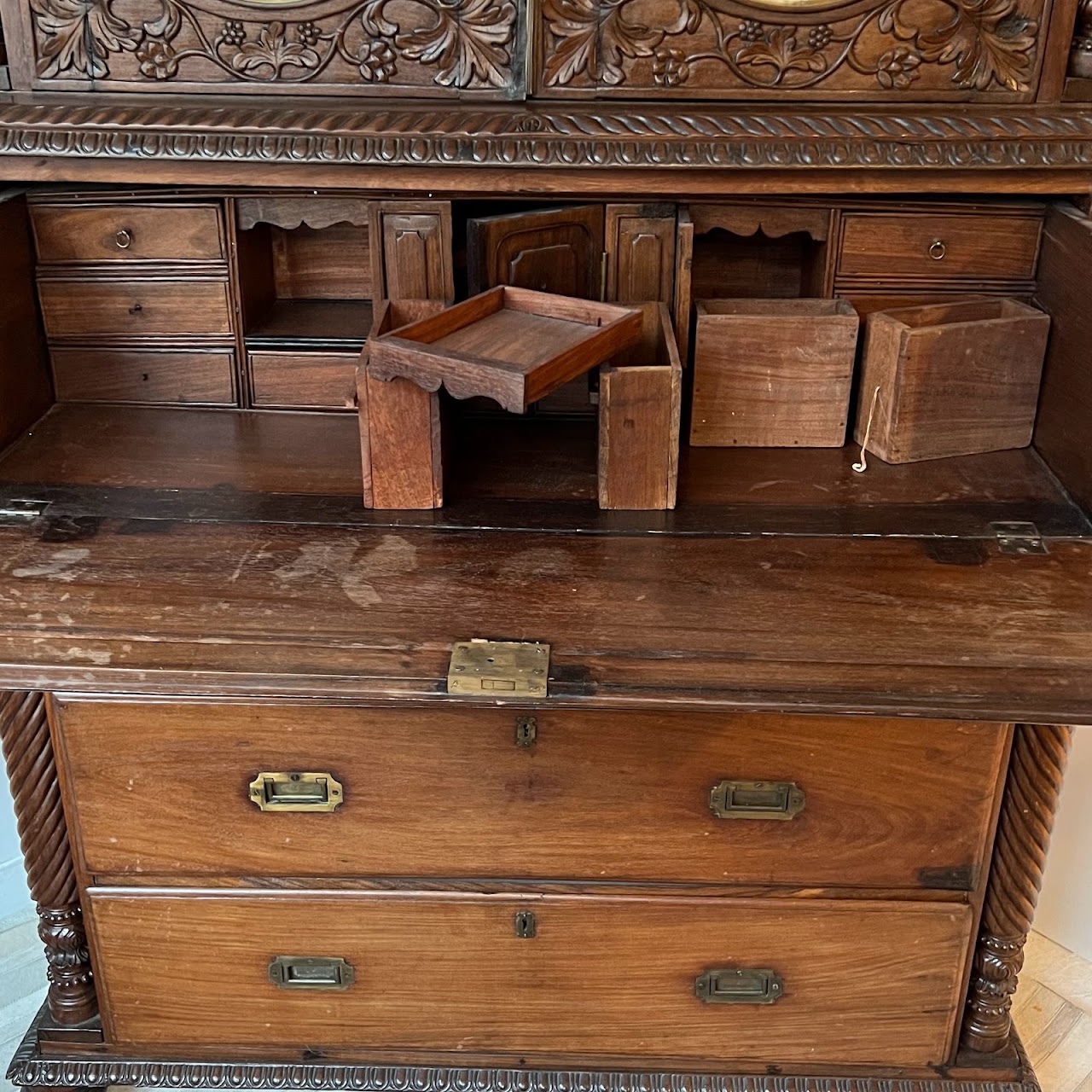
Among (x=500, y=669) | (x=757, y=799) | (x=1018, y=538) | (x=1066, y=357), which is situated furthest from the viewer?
(x=1066, y=357)

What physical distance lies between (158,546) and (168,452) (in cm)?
26

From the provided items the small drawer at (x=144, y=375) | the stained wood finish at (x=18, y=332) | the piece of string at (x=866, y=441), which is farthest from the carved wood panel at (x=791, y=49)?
the stained wood finish at (x=18, y=332)

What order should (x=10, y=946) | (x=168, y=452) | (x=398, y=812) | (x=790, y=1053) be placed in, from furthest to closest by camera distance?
(x=10, y=946)
(x=168, y=452)
(x=790, y=1053)
(x=398, y=812)

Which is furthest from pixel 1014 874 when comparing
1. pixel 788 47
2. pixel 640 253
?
pixel 788 47

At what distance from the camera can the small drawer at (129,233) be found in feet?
5.24

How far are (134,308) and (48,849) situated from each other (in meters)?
0.72

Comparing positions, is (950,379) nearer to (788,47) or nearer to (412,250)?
(788,47)

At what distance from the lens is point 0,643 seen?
1.16 meters

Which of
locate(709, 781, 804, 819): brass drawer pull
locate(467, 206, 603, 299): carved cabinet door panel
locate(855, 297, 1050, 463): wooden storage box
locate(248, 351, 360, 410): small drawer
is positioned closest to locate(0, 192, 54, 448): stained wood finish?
locate(248, 351, 360, 410): small drawer

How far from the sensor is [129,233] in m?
1.60

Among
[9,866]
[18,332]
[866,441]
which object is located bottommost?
[9,866]

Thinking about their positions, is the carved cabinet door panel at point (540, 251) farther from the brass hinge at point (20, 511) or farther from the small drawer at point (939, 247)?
the brass hinge at point (20, 511)

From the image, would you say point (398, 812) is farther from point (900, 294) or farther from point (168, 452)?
point (900, 294)

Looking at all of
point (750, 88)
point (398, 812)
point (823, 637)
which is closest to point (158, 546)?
point (398, 812)
